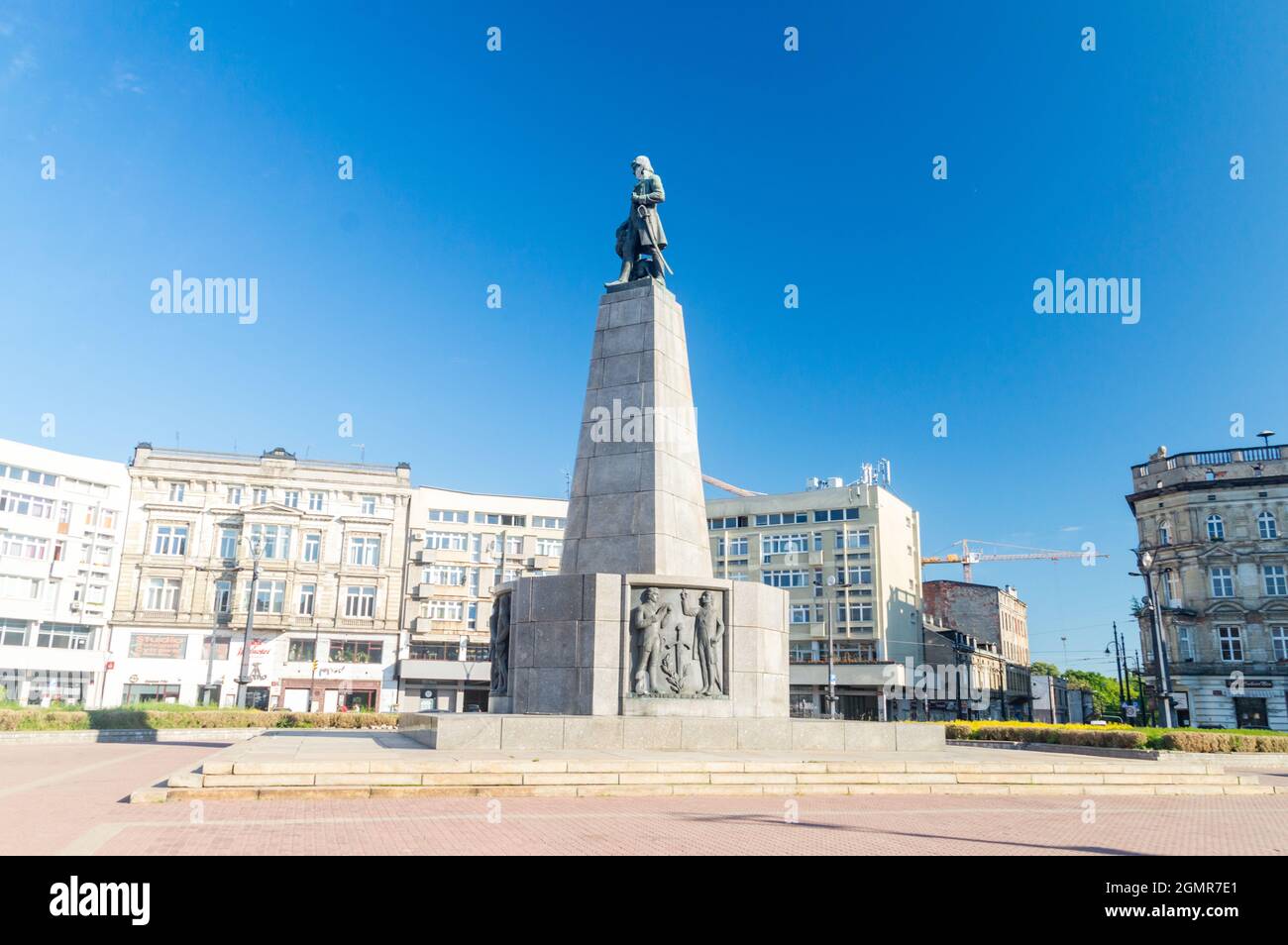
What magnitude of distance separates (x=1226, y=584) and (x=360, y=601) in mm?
49755

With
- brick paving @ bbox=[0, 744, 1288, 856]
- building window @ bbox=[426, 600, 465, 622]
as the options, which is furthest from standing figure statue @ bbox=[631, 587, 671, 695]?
building window @ bbox=[426, 600, 465, 622]

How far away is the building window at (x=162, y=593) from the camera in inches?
2144

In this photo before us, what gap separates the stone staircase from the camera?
11906mm

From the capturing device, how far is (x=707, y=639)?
56.5ft

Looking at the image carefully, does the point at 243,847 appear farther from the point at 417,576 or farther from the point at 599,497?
the point at 417,576

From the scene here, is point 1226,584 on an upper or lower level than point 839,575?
lower

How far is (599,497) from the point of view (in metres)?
19.1

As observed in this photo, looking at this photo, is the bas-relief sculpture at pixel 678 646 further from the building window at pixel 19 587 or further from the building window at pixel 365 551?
the building window at pixel 19 587

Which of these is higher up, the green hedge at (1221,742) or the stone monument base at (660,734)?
the stone monument base at (660,734)

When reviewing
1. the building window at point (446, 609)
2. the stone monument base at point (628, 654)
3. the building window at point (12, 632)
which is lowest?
the stone monument base at point (628, 654)

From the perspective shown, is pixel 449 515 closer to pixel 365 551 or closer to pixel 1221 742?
pixel 365 551

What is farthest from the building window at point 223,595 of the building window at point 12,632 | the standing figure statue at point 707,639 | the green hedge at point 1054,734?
the standing figure statue at point 707,639

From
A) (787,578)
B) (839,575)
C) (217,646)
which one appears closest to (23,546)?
(217,646)

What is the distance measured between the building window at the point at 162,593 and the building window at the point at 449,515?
1537 cm
